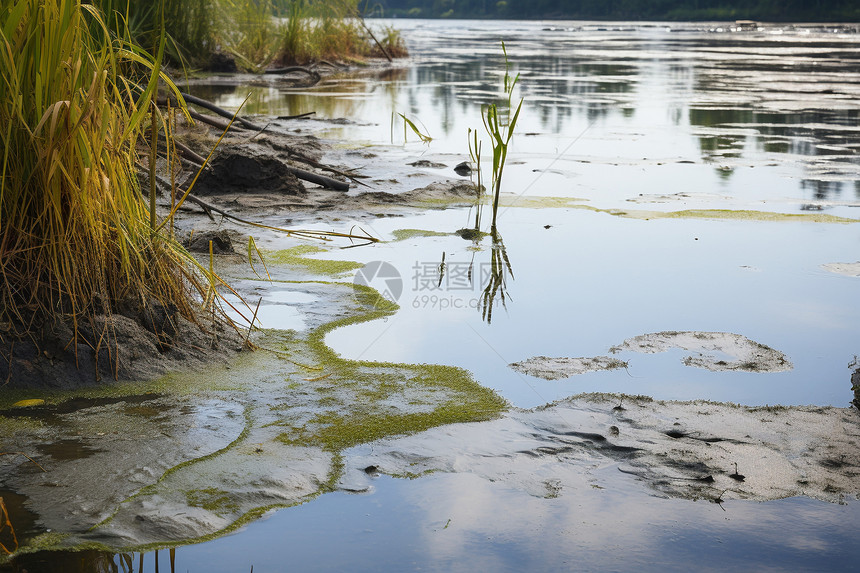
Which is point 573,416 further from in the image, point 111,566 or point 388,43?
point 388,43

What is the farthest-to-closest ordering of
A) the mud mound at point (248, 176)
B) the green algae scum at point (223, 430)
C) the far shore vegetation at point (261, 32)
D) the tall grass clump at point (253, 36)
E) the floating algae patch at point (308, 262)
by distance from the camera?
1. the tall grass clump at point (253, 36)
2. the far shore vegetation at point (261, 32)
3. the mud mound at point (248, 176)
4. the floating algae patch at point (308, 262)
5. the green algae scum at point (223, 430)

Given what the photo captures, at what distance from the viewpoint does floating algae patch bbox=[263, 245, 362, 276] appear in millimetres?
4277

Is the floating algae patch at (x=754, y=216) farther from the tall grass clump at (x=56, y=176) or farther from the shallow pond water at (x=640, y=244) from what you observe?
the tall grass clump at (x=56, y=176)

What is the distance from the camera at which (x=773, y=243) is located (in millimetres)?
4926

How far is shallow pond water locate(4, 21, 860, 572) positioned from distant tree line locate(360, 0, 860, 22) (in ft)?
90.9

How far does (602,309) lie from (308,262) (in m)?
1.47

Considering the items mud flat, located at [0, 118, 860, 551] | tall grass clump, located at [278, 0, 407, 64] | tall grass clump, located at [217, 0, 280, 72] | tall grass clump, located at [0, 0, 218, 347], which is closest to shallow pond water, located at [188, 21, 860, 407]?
mud flat, located at [0, 118, 860, 551]

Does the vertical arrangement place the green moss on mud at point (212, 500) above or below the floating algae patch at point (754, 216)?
below

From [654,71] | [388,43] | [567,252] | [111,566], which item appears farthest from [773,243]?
[388,43]

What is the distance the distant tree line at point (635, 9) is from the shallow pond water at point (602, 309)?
2771cm

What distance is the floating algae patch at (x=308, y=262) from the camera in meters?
4.28

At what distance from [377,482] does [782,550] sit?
3.17 ft

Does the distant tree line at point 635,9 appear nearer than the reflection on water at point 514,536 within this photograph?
No

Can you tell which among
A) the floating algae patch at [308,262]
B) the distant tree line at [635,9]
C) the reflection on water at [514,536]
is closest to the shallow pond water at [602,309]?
the reflection on water at [514,536]
